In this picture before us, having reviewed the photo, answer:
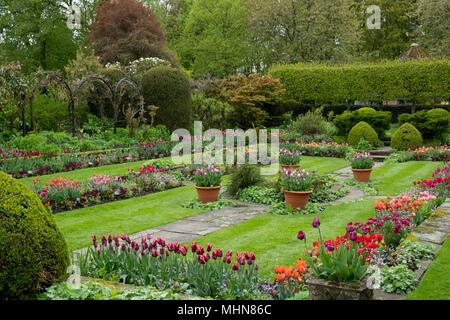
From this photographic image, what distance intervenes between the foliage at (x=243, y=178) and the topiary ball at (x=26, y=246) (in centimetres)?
527

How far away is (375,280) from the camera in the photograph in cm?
372

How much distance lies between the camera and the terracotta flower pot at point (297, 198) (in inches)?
289

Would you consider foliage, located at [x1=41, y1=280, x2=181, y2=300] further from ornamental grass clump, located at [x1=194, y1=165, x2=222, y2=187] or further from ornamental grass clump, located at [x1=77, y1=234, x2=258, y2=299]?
ornamental grass clump, located at [x1=194, y1=165, x2=222, y2=187]

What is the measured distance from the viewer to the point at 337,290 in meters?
3.13

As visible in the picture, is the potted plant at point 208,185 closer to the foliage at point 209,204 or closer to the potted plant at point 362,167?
the foliage at point 209,204

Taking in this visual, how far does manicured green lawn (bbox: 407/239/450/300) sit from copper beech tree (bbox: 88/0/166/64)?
19.8 metres

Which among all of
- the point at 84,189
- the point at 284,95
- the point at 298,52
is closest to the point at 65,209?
the point at 84,189

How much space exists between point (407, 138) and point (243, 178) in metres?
8.46

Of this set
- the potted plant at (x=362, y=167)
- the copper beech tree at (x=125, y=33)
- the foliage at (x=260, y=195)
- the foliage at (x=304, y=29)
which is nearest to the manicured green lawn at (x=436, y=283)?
the foliage at (x=260, y=195)

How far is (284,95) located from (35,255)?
66.1ft

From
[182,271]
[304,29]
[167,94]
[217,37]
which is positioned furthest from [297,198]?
[217,37]

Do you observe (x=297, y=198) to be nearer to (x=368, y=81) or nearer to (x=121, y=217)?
(x=121, y=217)
